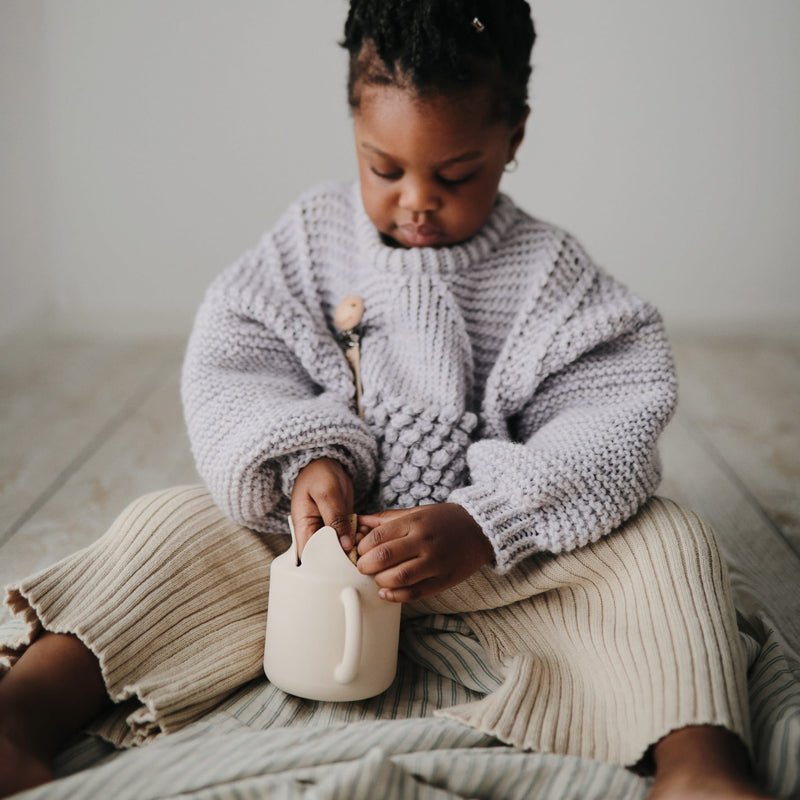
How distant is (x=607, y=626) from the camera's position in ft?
2.55

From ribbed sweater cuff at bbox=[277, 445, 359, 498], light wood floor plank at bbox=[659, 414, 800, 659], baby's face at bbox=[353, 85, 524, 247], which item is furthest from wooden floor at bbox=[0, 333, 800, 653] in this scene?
baby's face at bbox=[353, 85, 524, 247]

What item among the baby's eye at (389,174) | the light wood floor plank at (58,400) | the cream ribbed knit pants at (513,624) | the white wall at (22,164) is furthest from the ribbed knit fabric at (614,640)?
the white wall at (22,164)

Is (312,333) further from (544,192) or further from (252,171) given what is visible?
(544,192)

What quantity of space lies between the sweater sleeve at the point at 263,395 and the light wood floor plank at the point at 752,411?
2.04ft

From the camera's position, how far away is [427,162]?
0.86 metres

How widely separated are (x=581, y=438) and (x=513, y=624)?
0.59 ft

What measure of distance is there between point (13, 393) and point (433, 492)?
107 cm

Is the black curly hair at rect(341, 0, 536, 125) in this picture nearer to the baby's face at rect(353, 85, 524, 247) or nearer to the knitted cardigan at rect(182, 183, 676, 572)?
the baby's face at rect(353, 85, 524, 247)

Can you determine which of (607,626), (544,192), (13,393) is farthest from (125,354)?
(607,626)

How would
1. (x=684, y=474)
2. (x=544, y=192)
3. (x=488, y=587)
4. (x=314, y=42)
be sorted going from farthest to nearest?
(x=544, y=192)
(x=314, y=42)
(x=684, y=474)
(x=488, y=587)

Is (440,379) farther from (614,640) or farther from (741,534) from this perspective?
(741,534)

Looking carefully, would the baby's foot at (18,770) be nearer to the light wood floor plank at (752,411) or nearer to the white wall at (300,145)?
the light wood floor plank at (752,411)

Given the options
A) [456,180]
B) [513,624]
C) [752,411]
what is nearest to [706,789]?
[513,624]

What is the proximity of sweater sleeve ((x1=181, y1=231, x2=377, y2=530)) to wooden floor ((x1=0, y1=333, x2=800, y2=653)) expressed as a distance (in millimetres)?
284
